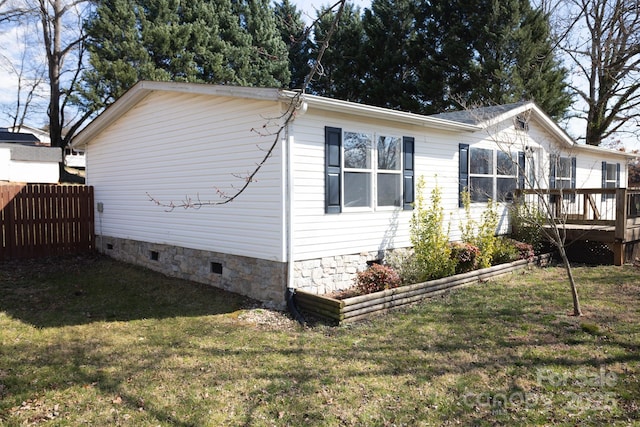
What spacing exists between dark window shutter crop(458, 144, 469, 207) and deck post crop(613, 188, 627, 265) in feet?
10.8

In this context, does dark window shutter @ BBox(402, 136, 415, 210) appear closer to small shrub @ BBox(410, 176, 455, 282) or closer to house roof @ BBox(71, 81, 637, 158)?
small shrub @ BBox(410, 176, 455, 282)

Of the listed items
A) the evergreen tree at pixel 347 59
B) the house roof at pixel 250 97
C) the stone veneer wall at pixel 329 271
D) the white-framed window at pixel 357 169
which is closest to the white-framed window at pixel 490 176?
the house roof at pixel 250 97

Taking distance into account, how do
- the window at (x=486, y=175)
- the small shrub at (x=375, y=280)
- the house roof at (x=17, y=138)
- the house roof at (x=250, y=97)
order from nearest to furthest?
the house roof at (x=250, y=97) → the small shrub at (x=375, y=280) → the window at (x=486, y=175) → the house roof at (x=17, y=138)

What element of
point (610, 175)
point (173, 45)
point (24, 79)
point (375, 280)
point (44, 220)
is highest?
point (24, 79)

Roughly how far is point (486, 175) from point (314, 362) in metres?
7.49

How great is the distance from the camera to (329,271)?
724cm

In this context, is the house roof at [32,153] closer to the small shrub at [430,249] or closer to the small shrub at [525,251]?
the small shrub at [430,249]

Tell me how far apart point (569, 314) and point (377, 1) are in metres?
19.7

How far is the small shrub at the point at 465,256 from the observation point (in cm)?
830

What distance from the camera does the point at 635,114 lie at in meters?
19.4

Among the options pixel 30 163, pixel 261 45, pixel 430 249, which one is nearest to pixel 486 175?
pixel 430 249

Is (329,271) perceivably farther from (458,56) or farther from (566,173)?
(458,56)

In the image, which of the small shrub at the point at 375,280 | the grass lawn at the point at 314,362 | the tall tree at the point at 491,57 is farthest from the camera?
the tall tree at the point at 491,57

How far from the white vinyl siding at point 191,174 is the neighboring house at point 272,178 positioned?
0.03m
